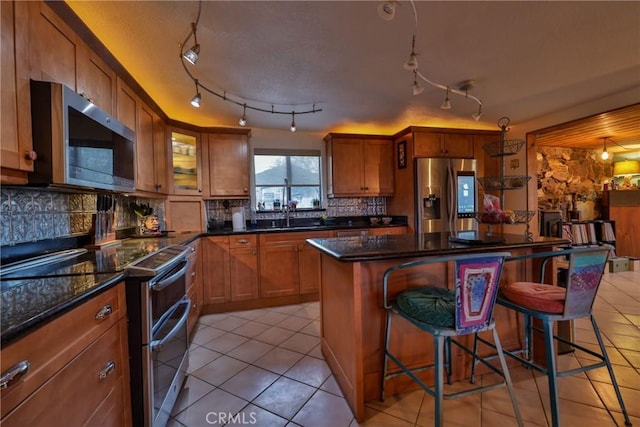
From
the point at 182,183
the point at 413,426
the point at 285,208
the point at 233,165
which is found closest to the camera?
the point at 413,426

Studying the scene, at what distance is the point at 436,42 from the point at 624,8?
1025 millimetres

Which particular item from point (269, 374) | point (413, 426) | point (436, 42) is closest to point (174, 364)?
point (269, 374)

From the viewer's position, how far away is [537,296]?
1.45 m

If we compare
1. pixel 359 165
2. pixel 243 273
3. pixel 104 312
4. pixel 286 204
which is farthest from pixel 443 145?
pixel 104 312

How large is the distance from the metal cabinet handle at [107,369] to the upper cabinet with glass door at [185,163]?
7.32 ft

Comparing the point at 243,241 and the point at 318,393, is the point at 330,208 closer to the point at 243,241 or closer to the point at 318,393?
the point at 243,241

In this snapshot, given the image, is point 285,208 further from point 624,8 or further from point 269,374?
point 624,8

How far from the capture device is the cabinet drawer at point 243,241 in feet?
10.5

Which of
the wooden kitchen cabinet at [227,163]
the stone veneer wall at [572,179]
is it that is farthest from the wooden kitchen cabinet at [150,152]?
the stone veneer wall at [572,179]

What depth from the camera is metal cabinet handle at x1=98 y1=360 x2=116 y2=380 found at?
107cm

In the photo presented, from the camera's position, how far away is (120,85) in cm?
199

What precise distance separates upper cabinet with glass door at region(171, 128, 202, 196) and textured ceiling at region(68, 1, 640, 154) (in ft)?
1.05

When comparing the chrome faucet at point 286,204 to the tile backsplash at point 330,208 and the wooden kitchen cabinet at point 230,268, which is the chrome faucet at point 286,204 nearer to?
the tile backsplash at point 330,208

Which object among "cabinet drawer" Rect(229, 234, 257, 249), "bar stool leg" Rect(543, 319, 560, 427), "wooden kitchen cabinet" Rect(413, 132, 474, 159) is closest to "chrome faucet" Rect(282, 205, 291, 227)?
"cabinet drawer" Rect(229, 234, 257, 249)
